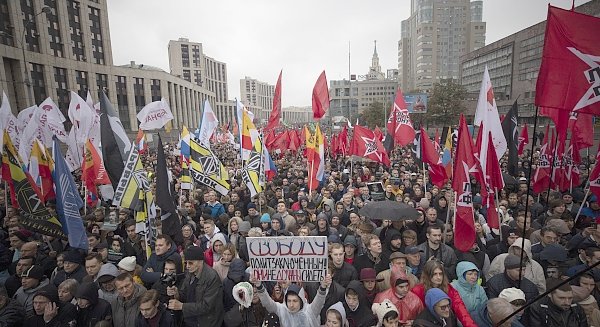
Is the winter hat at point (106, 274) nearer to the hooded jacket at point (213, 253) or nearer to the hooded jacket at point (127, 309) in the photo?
the hooded jacket at point (127, 309)

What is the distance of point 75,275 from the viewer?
457 cm

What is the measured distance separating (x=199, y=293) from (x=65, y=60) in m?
49.1

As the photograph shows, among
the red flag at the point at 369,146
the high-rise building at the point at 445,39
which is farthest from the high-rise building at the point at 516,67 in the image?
the high-rise building at the point at 445,39

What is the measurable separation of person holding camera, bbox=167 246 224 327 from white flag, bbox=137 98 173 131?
7.14 meters

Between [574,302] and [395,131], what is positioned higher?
[395,131]

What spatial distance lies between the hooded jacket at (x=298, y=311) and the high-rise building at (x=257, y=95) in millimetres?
152043

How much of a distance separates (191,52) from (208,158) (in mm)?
110913

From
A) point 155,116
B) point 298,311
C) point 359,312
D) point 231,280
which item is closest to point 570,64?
point 359,312

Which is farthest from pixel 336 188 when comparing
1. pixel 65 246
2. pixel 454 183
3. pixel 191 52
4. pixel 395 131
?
pixel 191 52

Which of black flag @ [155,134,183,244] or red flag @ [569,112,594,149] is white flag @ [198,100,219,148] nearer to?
black flag @ [155,134,183,244]

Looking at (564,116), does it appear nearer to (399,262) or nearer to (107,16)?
(399,262)

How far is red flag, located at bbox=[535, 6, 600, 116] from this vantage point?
3.24 meters

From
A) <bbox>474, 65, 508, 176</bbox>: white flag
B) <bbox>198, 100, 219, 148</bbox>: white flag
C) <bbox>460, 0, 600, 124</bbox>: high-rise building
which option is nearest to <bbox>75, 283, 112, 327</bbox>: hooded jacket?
<bbox>474, 65, 508, 176</bbox>: white flag

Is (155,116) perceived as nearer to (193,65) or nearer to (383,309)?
(383,309)
